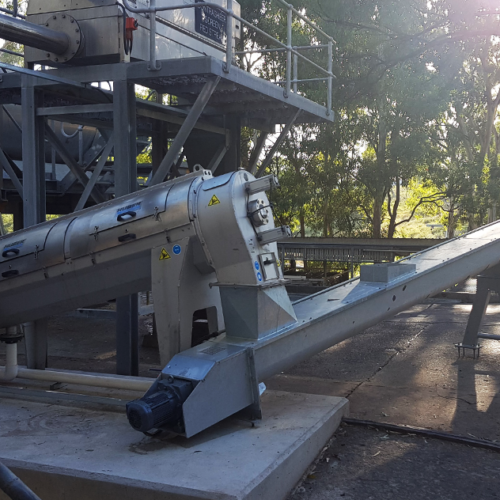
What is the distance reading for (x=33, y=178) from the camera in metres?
6.67

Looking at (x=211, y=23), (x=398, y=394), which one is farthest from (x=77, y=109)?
(x=398, y=394)

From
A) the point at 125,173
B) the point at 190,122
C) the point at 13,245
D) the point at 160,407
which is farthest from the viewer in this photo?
the point at 125,173

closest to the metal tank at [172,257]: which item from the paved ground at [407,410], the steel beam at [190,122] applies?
the steel beam at [190,122]

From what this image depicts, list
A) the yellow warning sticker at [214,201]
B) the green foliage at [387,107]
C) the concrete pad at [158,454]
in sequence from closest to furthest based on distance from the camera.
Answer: the concrete pad at [158,454]
the yellow warning sticker at [214,201]
the green foliage at [387,107]

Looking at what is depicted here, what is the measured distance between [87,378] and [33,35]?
3314mm

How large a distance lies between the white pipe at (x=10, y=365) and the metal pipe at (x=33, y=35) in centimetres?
293

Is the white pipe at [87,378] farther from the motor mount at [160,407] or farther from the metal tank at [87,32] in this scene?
the metal tank at [87,32]

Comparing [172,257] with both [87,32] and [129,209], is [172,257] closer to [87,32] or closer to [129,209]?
[129,209]

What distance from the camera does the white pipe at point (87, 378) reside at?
5.47m

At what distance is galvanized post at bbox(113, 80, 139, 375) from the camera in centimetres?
615

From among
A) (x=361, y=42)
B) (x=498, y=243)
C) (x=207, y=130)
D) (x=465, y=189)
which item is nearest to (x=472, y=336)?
(x=498, y=243)

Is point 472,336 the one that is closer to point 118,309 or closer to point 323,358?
point 323,358

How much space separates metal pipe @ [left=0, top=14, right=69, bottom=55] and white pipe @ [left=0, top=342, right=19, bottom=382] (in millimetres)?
2933

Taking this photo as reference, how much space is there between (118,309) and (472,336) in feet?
14.8
